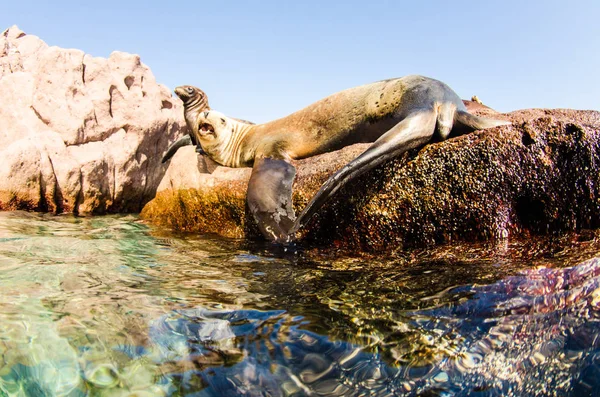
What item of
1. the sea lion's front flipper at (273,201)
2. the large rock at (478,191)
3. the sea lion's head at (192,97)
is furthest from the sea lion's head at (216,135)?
the large rock at (478,191)

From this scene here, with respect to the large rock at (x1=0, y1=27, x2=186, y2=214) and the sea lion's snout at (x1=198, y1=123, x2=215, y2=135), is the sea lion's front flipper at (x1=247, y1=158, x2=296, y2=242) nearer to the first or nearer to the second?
the sea lion's snout at (x1=198, y1=123, x2=215, y2=135)

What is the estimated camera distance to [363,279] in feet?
9.09

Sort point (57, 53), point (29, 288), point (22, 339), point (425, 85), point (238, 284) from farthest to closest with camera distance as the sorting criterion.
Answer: point (57, 53), point (425, 85), point (238, 284), point (29, 288), point (22, 339)

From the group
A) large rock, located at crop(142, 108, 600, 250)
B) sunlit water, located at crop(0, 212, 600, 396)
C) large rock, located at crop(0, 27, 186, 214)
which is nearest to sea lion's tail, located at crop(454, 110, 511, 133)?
large rock, located at crop(142, 108, 600, 250)

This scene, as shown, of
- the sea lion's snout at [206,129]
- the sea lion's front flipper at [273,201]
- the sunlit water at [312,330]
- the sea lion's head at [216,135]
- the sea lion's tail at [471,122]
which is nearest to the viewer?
the sunlit water at [312,330]

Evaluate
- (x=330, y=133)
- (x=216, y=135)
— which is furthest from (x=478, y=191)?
(x=216, y=135)

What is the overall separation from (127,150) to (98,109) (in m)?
1.09

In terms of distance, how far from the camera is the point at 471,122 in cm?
432

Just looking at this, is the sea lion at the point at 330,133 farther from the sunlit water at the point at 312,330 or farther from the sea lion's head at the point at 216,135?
the sunlit water at the point at 312,330

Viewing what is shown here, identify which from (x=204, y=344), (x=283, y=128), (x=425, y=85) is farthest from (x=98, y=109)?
(x=204, y=344)

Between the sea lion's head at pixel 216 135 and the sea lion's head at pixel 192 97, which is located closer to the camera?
the sea lion's head at pixel 216 135

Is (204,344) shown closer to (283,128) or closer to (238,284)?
(238,284)

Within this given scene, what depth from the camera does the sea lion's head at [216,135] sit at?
20.4 feet

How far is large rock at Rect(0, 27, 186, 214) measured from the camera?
8211mm
